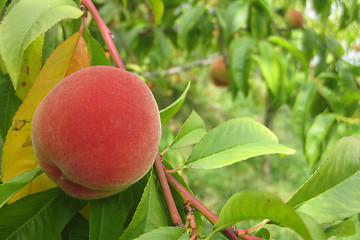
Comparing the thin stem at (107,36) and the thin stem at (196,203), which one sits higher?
the thin stem at (107,36)

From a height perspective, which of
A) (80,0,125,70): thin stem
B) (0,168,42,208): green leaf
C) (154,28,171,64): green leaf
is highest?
(80,0,125,70): thin stem

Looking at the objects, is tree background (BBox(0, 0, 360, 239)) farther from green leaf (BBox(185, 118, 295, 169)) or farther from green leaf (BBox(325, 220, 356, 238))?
green leaf (BBox(185, 118, 295, 169))

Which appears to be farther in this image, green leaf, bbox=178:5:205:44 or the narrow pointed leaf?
green leaf, bbox=178:5:205:44

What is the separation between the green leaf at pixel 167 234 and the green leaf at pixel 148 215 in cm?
4

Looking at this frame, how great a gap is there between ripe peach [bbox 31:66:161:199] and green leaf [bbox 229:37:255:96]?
0.95 m

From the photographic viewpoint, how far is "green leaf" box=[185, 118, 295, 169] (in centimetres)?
58

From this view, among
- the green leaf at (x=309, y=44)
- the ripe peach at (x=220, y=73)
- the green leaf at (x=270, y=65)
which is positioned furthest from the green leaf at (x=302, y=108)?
the ripe peach at (x=220, y=73)

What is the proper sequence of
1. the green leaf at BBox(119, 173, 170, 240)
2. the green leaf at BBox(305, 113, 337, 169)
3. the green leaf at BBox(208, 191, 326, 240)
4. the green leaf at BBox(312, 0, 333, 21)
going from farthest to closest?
the green leaf at BBox(312, 0, 333, 21), the green leaf at BBox(305, 113, 337, 169), the green leaf at BBox(119, 173, 170, 240), the green leaf at BBox(208, 191, 326, 240)

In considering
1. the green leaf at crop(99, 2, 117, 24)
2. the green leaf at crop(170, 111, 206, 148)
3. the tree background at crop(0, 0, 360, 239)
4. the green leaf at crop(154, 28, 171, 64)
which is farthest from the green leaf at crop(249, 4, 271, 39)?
the green leaf at crop(170, 111, 206, 148)

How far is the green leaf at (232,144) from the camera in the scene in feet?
1.89

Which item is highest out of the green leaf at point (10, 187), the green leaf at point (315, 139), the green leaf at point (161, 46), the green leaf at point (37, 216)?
the green leaf at point (10, 187)

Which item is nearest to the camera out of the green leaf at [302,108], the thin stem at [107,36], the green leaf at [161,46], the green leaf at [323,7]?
the thin stem at [107,36]

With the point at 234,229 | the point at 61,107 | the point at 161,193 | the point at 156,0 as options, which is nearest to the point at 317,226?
the point at 234,229

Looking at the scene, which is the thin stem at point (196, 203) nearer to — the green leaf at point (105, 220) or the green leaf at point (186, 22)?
the green leaf at point (105, 220)
